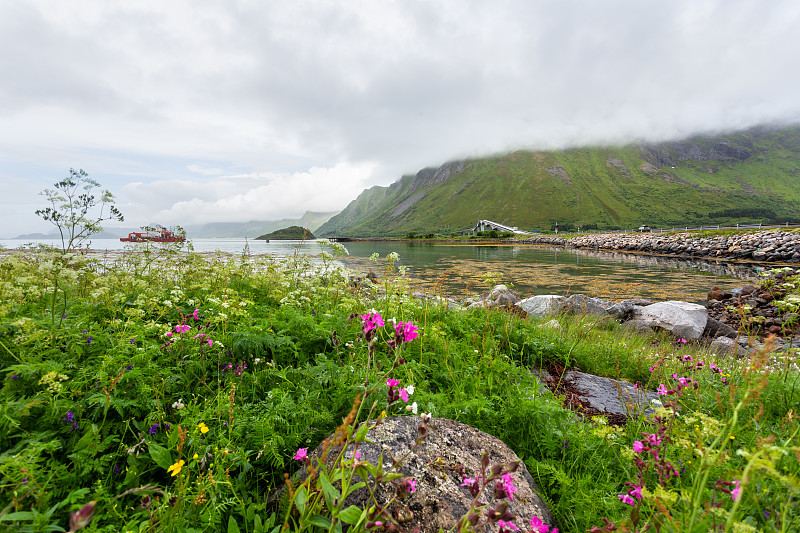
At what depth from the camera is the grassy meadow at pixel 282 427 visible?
1.81 m

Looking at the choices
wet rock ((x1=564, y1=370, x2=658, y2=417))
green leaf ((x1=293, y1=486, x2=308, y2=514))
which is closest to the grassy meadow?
green leaf ((x1=293, y1=486, x2=308, y2=514))

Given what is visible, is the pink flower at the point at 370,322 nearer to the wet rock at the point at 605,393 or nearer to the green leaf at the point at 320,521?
the green leaf at the point at 320,521

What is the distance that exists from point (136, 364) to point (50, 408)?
69cm

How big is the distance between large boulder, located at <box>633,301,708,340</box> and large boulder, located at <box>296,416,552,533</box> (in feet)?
35.1

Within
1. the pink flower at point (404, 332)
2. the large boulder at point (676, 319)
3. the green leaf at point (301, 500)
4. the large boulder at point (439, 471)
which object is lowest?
the large boulder at point (676, 319)

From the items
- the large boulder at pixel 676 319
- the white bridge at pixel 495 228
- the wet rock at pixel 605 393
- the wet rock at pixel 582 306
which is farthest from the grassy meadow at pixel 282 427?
the white bridge at pixel 495 228

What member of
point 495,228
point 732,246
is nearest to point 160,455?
point 732,246

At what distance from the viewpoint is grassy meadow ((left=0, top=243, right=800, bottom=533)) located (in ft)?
5.94

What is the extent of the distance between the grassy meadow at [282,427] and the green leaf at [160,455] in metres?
0.01

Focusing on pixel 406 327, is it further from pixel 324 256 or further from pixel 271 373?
pixel 324 256

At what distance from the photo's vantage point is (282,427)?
2814 millimetres

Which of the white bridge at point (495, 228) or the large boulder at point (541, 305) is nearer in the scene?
the large boulder at point (541, 305)

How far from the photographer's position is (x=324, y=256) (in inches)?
284

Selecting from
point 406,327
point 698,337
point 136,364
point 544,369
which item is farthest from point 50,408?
point 698,337
